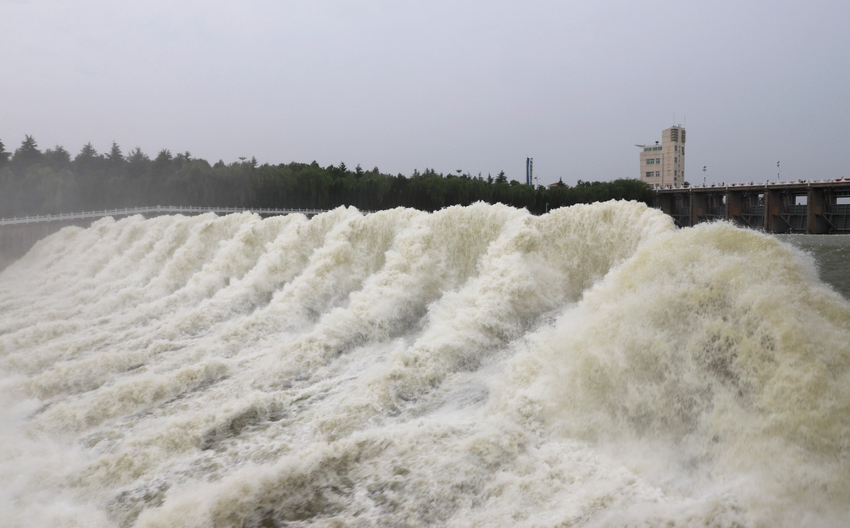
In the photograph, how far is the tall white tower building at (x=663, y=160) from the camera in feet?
319

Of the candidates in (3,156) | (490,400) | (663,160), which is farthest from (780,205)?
(663,160)

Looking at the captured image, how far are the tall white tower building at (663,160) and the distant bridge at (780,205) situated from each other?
6507 centimetres

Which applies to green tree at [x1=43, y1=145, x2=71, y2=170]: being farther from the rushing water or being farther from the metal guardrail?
the rushing water

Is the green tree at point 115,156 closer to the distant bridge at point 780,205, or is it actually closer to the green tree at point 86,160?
the green tree at point 86,160

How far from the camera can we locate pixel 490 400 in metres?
6.77

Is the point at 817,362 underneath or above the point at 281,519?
above

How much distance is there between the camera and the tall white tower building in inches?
3834

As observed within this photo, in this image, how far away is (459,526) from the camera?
15.5 feet

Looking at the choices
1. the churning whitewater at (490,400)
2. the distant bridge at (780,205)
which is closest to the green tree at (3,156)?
the churning whitewater at (490,400)

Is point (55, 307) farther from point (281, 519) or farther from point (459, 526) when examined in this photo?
point (459, 526)

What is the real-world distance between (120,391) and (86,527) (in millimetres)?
3387

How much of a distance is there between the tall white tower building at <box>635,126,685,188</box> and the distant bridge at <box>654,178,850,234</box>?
6507 centimetres

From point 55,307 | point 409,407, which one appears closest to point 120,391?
point 409,407

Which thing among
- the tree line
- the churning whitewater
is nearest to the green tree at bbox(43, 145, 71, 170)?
the tree line
